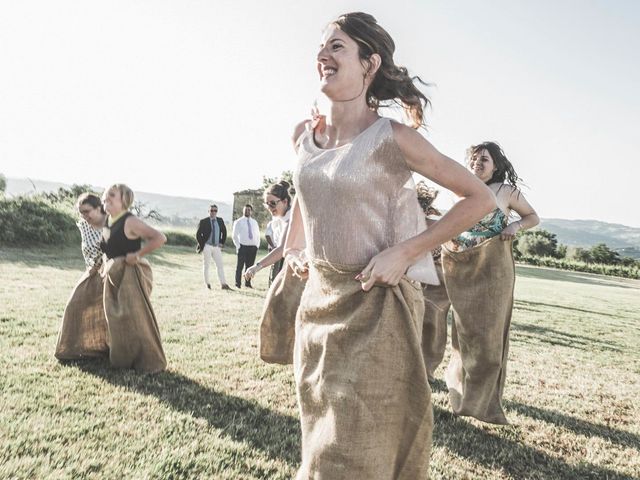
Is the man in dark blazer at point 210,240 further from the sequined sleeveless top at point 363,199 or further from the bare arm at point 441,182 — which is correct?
the bare arm at point 441,182

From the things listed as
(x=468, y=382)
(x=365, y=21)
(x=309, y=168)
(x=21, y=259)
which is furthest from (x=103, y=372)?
(x=21, y=259)

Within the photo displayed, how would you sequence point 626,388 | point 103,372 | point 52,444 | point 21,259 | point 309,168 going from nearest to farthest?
point 309,168 → point 52,444 → point 103,372 → point 626,388 → point 21,259

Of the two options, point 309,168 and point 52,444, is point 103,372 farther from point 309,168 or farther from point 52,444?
point 309,168

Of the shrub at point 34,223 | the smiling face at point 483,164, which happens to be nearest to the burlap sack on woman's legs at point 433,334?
the smiling face at point 483,164

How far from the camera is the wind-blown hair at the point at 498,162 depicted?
4.38m

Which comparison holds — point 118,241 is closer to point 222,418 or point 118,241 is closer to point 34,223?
point 222,418

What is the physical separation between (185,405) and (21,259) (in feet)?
50.2

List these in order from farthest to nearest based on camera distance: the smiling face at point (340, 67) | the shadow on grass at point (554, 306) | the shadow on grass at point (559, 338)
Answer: the shadow on grass at point (554, 306)
the shadow on grass at point (559, 338)
the smiling face at point (340, 67)

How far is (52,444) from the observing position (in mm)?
3250

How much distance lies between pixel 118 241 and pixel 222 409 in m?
2.15

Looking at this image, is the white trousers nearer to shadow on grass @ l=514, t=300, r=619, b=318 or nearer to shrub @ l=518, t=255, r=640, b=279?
shadow on grass @ l=514, t=300, r=619, b=318

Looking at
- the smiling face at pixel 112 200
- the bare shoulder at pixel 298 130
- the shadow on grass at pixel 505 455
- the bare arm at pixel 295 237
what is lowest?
the shadow on grass at pixel 505 455

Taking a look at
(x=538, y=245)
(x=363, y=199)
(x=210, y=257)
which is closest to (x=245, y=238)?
(x=210, y=257)

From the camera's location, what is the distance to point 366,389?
1.66 meters
